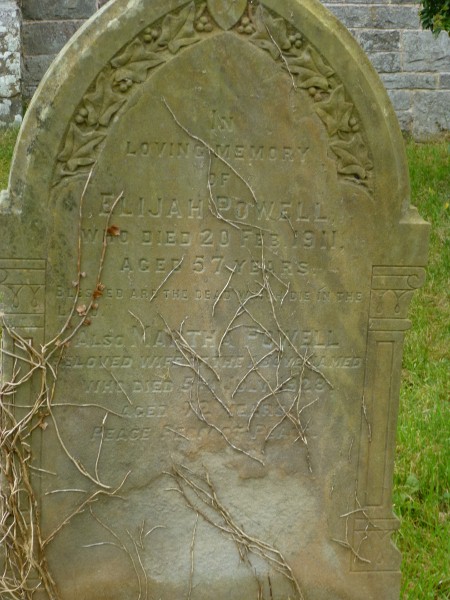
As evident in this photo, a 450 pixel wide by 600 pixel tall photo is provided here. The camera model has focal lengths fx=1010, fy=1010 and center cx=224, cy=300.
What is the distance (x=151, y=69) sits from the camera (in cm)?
338

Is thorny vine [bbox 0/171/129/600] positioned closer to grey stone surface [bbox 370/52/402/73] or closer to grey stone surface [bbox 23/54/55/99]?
grey stone surface [bbox 23/54/55/99]

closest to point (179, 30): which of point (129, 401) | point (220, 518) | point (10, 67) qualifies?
point (129, 401)

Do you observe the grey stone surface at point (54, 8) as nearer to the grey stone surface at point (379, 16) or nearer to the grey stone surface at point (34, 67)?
the grey stone surface at point (34, 67)

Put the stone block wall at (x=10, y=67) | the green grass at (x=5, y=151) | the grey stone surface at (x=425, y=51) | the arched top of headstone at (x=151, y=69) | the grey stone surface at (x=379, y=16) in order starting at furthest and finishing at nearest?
1. the grey stone surface at (x=425, y=51)
2. the grey stone surface at (x=379, y=16)
3. the stone block wall at (x=10, y=67)
4. the green grass at (x=5, y=151)
5. the arched top of headstone at (x=151, y=69)

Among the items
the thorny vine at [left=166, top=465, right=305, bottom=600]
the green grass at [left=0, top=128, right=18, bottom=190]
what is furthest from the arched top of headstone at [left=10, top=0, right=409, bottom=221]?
the green grass at [left=0, top=128, right=18, bottom=190]

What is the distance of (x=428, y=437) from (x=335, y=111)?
2181mm

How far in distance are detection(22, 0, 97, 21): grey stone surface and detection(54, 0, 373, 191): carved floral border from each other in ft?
23.2

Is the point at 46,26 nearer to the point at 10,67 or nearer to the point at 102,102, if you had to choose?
the point at 10,67

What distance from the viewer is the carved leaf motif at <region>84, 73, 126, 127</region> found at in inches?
132

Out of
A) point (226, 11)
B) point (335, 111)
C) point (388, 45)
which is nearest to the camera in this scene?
point (226, 11)

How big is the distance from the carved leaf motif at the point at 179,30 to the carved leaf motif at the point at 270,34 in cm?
21

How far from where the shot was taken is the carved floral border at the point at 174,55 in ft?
11.0

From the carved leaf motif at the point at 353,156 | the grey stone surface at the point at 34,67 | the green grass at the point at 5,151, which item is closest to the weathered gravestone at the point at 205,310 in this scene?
the carved leaf motif at the point at 353,156

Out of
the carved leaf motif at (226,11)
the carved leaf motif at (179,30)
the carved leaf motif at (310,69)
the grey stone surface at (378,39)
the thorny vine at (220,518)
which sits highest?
the grey stone surface at (378,39)
